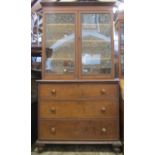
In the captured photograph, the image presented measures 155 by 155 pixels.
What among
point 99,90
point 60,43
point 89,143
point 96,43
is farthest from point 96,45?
point 89,143

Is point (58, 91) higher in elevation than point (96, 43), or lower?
lower

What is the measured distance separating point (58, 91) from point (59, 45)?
1.69ft

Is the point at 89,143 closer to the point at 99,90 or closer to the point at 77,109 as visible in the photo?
the point at 77,109

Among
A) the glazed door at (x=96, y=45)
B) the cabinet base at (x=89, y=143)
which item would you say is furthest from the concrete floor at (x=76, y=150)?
the glazed door at (x=96, y=45)

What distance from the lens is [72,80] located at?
2279mm

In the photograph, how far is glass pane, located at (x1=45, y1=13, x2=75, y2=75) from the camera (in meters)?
2.36

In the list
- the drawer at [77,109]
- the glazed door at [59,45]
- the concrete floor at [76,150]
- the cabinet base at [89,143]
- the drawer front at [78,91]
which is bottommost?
the concrete floor at [76,150]

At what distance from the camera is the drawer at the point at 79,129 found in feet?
7.36

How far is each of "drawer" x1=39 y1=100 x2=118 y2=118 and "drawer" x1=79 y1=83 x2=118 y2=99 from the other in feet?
0.20

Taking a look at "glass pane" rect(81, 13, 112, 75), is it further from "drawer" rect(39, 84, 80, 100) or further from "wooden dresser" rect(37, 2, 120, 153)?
"drawer" rect(39, 84, 80, 100)

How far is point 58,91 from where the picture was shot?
227cm

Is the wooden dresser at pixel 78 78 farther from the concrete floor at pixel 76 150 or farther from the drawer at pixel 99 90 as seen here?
the concrete floor at pixel 76 150

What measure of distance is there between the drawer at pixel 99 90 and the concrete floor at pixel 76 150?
56cm
